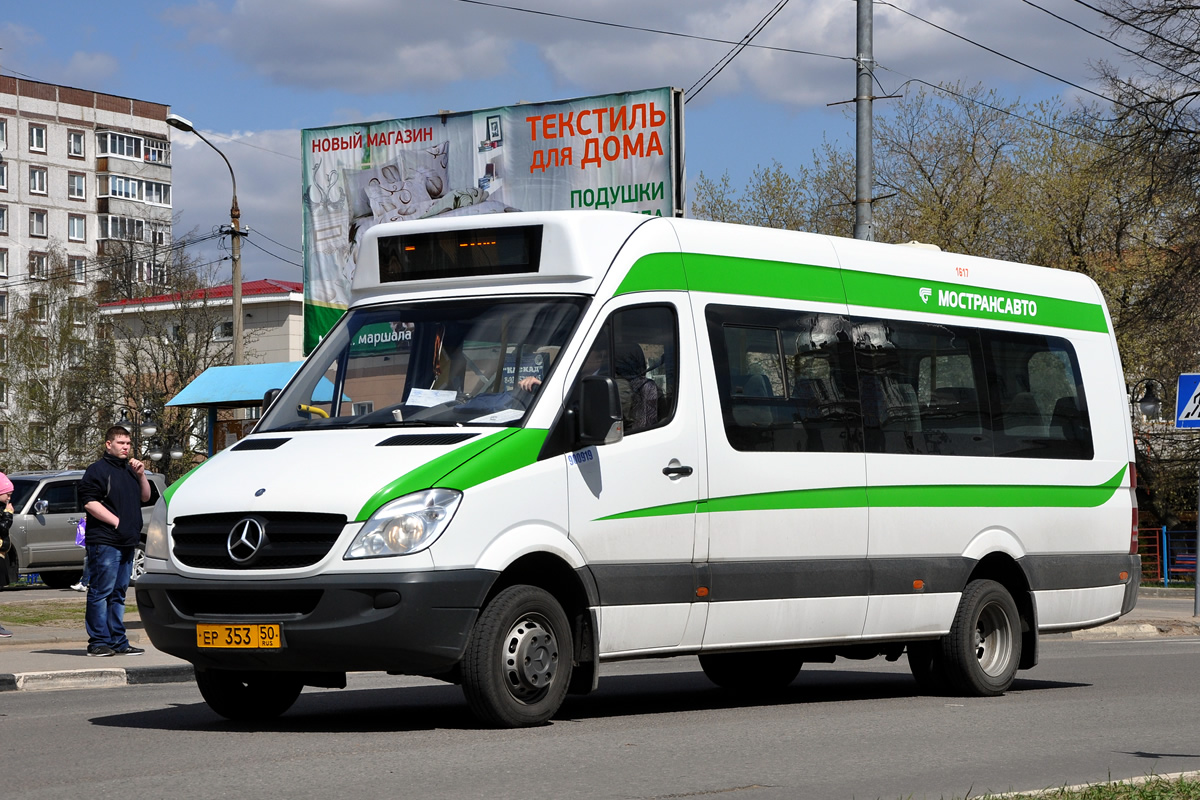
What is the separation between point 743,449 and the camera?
10.2 metres

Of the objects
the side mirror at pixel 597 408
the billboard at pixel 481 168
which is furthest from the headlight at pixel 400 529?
the billboard at pixel 481 168

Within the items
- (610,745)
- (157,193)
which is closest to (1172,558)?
(610,745)

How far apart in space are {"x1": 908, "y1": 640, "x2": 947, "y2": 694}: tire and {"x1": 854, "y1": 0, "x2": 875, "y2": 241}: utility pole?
8442 mm

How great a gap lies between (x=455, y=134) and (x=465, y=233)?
18.5m

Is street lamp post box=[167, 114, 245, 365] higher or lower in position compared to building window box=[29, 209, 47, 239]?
lower

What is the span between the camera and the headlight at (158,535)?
29.5ft

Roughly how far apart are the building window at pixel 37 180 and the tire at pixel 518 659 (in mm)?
103906

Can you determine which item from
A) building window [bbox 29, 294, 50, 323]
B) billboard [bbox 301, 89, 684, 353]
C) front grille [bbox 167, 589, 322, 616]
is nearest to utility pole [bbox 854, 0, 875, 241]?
billboard [bbox 301, 89, 684, 353]

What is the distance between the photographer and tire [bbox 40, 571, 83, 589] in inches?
1177

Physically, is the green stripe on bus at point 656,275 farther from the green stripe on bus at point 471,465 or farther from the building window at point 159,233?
the building window at point 159,233

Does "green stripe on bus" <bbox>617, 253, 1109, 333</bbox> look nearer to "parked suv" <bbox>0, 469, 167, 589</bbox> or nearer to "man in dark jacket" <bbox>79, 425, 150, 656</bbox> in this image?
"man in dark jacket" <bbox>79, 425, 150, 656</bbox>

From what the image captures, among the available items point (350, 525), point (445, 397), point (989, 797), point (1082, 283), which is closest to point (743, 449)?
point (445, 397)

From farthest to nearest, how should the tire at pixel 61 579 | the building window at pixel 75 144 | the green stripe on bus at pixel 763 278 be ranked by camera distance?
the building window at pixel 75 144 → the tire at pixel 61 579 → the green stripe on bus at pixel 763 278

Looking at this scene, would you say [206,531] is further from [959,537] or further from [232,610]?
[959,537]
